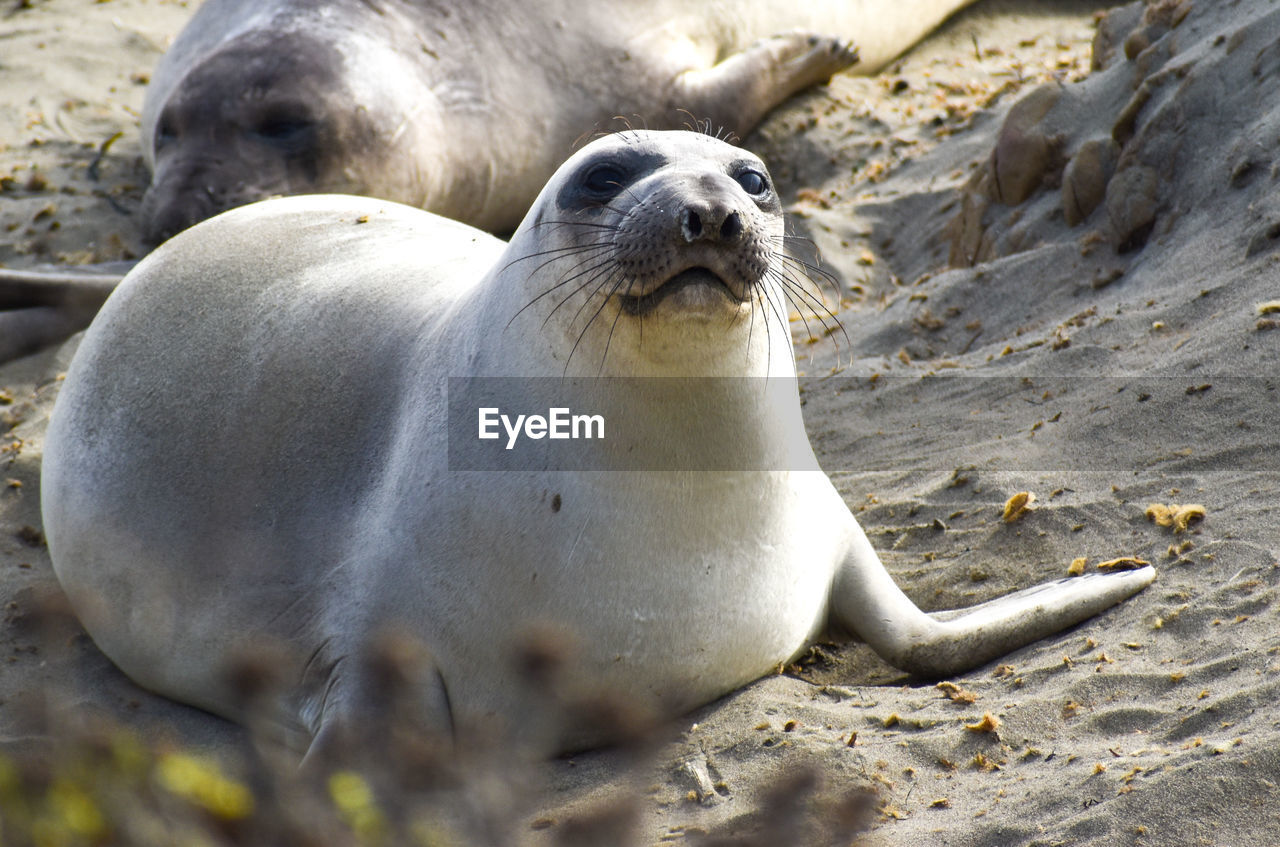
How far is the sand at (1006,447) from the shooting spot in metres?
2.57

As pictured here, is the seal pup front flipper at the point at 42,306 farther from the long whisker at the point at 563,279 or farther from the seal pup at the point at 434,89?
the long whisker at the point at 563,279

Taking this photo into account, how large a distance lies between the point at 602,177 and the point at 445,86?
4196mm

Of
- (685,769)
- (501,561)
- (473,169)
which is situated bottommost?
(473,169)

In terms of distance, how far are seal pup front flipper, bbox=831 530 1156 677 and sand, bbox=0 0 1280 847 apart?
51 millimetres

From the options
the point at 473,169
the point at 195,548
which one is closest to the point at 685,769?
the point at 195,548

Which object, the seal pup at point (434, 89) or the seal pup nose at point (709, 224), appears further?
the seal pup at point (434, 89)

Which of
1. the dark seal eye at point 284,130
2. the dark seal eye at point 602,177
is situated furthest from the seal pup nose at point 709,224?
the dark seal eye at point 284,130

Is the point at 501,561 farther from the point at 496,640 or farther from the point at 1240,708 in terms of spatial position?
the point at 1240,708

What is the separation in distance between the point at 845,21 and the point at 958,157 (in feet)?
5.73

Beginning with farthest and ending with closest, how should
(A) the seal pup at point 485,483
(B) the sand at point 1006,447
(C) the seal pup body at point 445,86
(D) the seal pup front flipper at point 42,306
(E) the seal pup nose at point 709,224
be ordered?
(C) the seal pup body at point 445,86, (D) the seal pup front flipper at point 42,306, (A) the seal pup at point 485,483, (E) the seal pup nose at point 709,224, (B) the sand at point 1006,447

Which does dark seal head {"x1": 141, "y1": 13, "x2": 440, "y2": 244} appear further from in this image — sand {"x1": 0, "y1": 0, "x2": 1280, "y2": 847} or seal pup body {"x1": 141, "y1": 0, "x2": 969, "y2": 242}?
sand {"x1": 0, "y1": 0, "x2": 1280, "y2": 847}

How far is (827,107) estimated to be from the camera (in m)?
7.93

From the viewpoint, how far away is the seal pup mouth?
9.07 feet

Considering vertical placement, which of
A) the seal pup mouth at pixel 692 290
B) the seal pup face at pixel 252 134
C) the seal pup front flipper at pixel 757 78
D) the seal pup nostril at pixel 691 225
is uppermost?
the seal pup nostril at pixel 691 225
